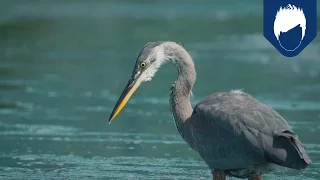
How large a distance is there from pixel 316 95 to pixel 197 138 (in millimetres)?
5934

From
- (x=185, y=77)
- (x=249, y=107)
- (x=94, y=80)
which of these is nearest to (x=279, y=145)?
(x=249, y=107)

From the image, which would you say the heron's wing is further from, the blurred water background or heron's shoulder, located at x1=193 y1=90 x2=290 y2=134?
the blurred water background

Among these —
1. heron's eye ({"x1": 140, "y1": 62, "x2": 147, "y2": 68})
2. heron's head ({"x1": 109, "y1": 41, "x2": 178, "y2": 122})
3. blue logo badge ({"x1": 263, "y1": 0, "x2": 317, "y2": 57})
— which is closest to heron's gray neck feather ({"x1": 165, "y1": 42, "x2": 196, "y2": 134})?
heron's head ({"x1": 109, "y1": 41, "x2": 178, "y2": 122})

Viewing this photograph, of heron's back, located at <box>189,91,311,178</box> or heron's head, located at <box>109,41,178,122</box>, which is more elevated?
heron's head, located at <box>109,41,178,122</box>

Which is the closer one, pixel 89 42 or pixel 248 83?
pixel 248 83

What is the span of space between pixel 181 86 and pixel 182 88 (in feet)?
0.08

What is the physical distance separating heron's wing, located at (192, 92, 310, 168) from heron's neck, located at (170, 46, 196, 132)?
0.37 m

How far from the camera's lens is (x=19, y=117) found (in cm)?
1454

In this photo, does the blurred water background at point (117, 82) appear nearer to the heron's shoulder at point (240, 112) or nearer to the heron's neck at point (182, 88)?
the heron's neck at point (182, 88)

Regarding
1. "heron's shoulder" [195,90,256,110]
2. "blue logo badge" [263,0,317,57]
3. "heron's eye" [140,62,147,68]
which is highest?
"blue logo badge" [263,0,317,57]

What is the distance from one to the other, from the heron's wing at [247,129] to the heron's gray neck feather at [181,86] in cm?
38

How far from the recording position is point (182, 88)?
35.7 ft

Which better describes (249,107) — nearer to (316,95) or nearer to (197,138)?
(197,138)

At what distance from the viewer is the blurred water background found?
12102 millimetres
